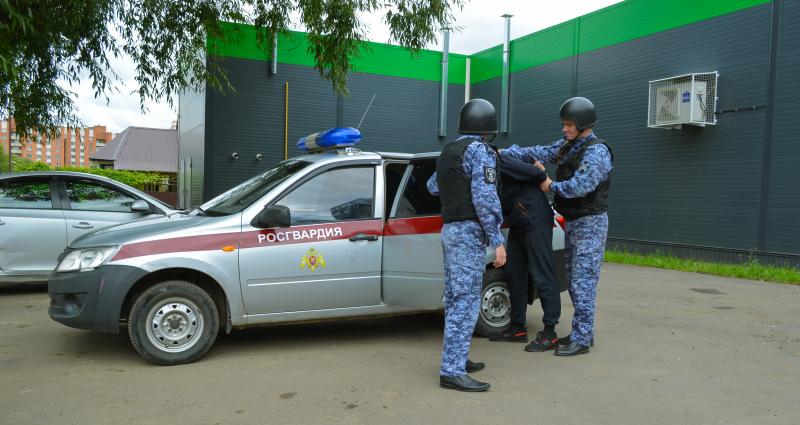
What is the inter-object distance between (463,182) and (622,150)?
472 inches

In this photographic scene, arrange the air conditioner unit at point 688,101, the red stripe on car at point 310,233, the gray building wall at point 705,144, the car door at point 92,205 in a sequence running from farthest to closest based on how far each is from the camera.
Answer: the air conditioner unit at point 688,101, the gray building wall at point 705,144, the car door at point 92,205, the red stripe on car at point 310,233

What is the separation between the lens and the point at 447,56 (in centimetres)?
2012

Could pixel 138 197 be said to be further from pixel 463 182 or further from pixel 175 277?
pixel 463 182

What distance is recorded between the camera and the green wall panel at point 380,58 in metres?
18.1

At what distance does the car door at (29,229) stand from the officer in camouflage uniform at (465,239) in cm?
550

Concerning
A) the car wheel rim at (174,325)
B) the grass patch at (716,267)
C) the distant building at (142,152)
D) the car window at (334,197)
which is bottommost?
the grass patch at (716,267)

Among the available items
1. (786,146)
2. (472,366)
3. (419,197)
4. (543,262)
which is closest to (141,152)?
(786,146)

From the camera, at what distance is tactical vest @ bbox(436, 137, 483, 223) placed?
4.27 meters

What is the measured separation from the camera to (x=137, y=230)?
490 centimetres

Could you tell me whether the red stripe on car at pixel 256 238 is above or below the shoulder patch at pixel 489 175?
below

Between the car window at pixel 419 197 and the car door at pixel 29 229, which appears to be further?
the car door at pixel 29 229

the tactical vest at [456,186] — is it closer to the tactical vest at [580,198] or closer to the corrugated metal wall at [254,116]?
the tactical vest at [580,198]

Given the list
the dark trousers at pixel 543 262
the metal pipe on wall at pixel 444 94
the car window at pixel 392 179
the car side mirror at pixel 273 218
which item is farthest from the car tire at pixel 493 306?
the metal pipe on wall at pixel 444 94

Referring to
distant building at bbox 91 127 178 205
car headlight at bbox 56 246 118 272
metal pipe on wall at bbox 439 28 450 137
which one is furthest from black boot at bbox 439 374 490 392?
distant building at bbox 91 127 178 205
